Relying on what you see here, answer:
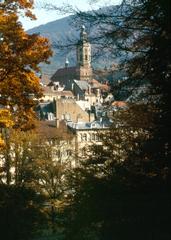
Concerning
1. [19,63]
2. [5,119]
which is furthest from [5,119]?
[19,63]

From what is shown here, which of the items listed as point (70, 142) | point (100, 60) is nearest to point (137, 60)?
point (100, 60)

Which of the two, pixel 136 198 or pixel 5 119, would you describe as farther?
pixel 5 119

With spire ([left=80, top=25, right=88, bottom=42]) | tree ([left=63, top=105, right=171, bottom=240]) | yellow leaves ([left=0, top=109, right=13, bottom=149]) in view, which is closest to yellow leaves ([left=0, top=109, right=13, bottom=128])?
yellow leaves ([left=0, top=109, right=13, bottom=149])

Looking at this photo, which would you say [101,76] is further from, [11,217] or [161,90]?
[11,217]

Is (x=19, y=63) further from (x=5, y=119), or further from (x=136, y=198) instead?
(x=136, y=198)

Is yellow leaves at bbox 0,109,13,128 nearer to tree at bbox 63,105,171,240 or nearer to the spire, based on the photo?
tree at bbox 63,105,171,240

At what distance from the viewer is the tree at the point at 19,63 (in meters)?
15.7

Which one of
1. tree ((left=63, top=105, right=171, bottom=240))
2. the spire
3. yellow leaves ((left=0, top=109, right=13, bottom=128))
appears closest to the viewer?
the spire

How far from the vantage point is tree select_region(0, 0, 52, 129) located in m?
15.7

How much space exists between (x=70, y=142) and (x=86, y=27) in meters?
43.0

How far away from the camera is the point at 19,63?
1587 centimetres

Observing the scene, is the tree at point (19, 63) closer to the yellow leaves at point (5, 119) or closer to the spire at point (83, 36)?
the yellow leaves at point (5, 119)

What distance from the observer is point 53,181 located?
49.0m

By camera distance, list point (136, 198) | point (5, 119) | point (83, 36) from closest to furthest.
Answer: point (83, 36)
point (136, 198)
point (5, 119)
